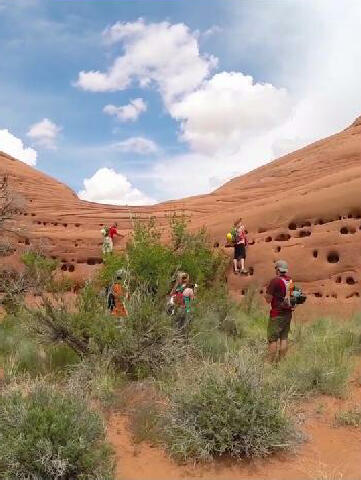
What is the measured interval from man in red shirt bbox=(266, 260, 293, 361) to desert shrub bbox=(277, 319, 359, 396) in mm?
265

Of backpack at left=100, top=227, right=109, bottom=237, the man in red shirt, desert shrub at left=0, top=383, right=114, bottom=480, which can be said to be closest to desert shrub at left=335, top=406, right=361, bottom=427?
the man in red shirt

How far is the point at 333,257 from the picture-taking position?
15.7 m

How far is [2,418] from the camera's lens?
5.54 metres

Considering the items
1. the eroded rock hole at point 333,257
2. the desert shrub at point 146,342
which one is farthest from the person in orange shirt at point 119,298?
the eroded rock hole at point 333,257

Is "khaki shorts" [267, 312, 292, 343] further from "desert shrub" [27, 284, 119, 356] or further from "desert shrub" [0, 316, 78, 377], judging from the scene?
"desert shrub" [0, 316, 78, 377]

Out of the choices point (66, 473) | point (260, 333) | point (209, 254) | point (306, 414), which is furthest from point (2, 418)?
point (209, 254)

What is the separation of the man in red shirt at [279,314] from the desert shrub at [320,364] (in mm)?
265

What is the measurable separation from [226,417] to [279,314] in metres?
3.29

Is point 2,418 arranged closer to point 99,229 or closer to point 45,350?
point 45,350

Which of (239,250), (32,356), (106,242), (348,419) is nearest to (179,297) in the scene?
(32,356)

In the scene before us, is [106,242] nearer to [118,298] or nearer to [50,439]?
[118,298]

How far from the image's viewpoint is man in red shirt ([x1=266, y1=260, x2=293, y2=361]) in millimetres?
8859

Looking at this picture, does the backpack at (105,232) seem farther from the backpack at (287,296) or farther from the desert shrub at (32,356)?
the backpack at (287,296)

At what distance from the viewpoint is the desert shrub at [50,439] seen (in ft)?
16.3
